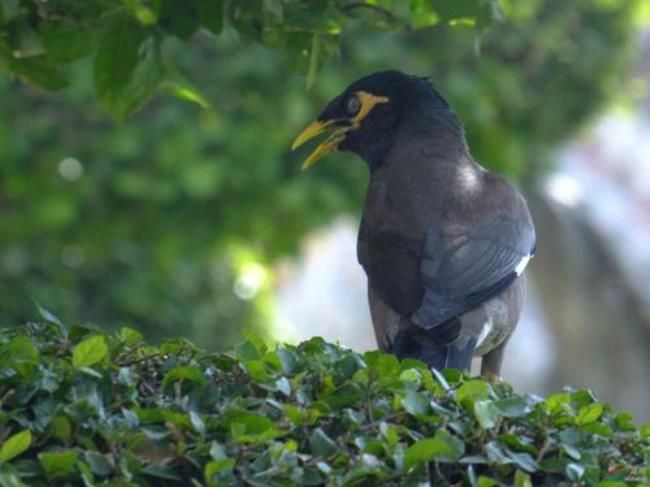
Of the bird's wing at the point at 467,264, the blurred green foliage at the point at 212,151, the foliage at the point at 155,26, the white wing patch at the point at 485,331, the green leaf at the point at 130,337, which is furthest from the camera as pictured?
the blurred green foliage at the point at 212,151

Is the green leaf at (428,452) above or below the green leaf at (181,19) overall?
below

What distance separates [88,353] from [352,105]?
3.18 m

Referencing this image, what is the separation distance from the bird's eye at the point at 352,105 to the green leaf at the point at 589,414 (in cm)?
296

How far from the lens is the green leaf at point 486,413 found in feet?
12.5

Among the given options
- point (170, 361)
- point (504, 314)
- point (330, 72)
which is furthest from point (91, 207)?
point (170, 361)

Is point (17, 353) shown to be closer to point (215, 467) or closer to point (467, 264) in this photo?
point (215, 467)

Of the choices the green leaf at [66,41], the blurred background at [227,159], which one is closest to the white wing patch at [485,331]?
the green leaf at [66,41]

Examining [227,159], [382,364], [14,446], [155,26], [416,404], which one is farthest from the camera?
[227,159]

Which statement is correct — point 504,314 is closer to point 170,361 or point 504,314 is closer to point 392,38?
point 170,361

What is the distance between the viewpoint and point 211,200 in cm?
1266

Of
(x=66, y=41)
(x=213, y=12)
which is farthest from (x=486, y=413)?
(x=66, y=41)

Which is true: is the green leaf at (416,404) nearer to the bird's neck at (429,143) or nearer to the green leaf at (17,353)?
the green leaf at (17,353)

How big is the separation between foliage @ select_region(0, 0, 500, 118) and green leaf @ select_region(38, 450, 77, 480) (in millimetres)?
1809

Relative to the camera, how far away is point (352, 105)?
22.5 ft
